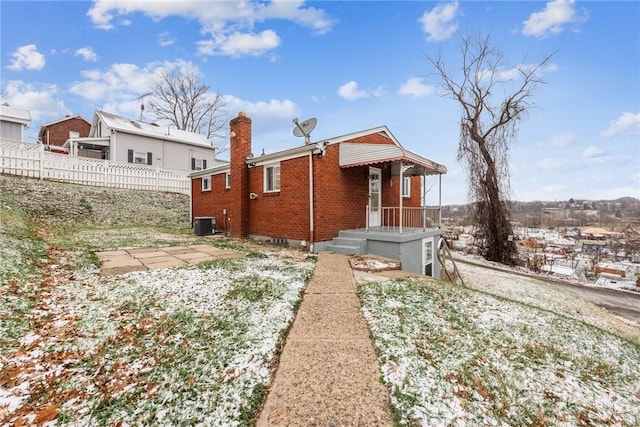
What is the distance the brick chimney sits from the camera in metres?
10.7

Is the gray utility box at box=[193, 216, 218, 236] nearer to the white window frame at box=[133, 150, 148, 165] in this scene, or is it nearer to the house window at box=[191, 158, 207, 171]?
the white window frame at box=[133, 150, 148, 165]

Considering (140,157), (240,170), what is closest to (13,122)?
(140,157)

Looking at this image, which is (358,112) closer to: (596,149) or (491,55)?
(491,55)

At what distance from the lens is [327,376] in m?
2.58

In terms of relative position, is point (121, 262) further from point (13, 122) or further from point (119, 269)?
point (13, 122)

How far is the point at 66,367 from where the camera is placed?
2658 mm

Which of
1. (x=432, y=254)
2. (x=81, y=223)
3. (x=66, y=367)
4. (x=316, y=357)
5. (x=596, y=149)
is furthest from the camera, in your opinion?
(x=596, y=149)

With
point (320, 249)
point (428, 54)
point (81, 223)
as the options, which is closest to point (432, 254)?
point (320, 249)

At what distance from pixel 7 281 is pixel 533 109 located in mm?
21564

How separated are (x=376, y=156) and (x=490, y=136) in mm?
12049

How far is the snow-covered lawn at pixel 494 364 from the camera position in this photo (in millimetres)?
2402

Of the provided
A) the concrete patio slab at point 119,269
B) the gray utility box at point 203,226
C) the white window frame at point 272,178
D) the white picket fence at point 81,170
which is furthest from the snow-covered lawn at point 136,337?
the white picket fence at point 81,170

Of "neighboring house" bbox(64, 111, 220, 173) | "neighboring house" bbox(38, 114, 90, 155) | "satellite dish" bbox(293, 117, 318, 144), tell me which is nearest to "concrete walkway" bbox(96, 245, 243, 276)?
"satellite dish" bbox(293, 117, 318, 144)

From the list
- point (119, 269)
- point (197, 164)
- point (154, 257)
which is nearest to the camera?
point (119, 269)
